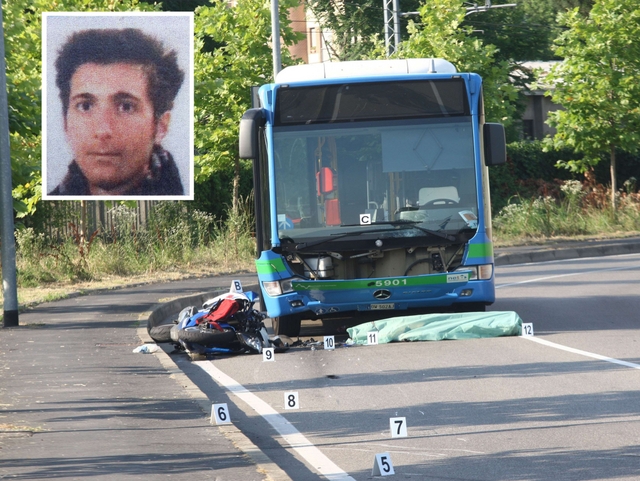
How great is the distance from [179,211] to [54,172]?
913 cm

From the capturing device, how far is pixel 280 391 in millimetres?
9703

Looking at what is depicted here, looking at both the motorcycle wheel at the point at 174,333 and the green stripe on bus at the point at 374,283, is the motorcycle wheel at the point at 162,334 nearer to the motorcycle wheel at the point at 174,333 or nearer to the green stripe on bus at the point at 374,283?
the motorcycle wheel at the point at 174,333

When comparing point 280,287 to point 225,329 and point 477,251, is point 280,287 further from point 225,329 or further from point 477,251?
point 477,251

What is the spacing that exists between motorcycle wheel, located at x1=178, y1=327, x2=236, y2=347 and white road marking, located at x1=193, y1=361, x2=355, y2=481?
2.60ft

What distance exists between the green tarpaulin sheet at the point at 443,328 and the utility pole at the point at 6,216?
4.79 metres

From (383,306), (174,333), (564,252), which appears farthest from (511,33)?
(174,333)

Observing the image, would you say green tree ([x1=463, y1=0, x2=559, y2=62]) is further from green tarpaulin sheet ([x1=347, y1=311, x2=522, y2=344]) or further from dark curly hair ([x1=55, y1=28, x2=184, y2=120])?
green tarpaulin sheet ([x1=347, y1=311, x2=522, y2=344])

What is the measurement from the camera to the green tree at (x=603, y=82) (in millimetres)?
30969

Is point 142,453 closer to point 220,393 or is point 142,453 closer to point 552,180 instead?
point 220,393

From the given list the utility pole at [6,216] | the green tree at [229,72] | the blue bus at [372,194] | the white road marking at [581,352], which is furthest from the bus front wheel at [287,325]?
the green tree at [229,72]

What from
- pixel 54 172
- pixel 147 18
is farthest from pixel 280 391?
pixel 147 18

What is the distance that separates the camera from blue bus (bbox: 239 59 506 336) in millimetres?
13016

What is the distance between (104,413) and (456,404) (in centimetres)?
274

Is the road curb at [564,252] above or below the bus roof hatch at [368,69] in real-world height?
below
